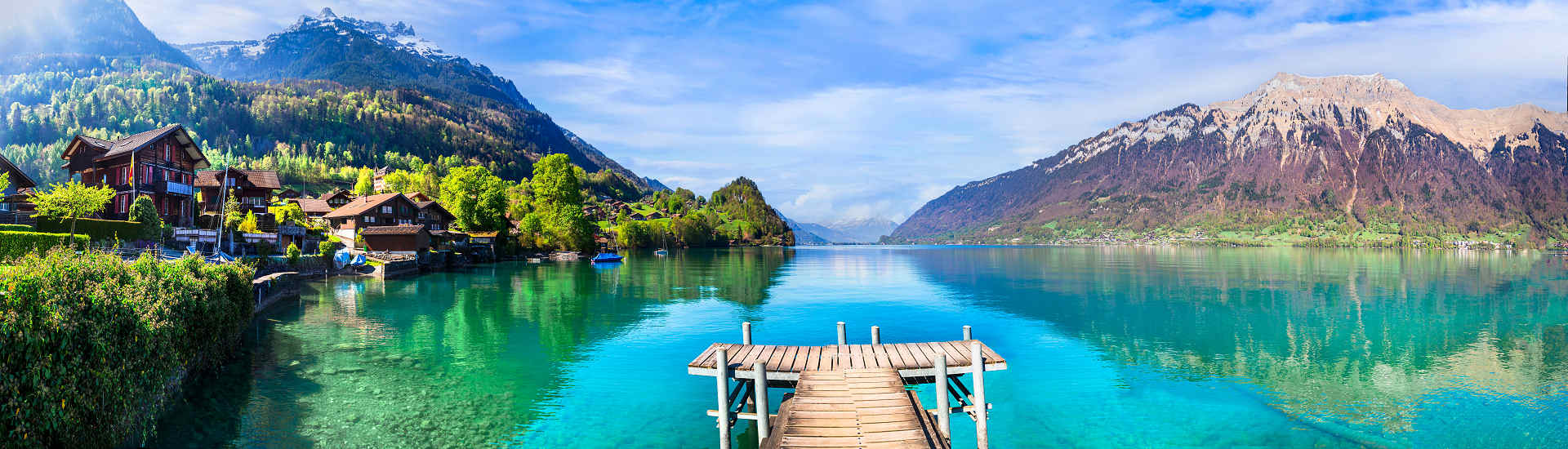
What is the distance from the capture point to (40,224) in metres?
42.0

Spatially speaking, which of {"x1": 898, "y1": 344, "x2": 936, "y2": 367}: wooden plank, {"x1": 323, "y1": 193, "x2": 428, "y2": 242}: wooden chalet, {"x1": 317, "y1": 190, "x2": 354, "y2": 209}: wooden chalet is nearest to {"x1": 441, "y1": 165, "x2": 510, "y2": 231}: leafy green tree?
{"x1": 323, "y1": 193, "x2": 428, "y2": 242}: wooden chalet

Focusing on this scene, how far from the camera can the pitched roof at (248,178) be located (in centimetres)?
8062

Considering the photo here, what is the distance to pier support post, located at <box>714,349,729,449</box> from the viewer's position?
49.4ft

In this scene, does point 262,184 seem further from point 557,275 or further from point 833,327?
point 833,327

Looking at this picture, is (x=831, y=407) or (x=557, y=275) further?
(x=557, y=275)

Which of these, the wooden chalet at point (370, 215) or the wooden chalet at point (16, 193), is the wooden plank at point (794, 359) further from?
the wooden chalet at point (370, 215)

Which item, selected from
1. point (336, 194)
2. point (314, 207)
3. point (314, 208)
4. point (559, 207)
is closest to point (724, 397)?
point (559, 207)

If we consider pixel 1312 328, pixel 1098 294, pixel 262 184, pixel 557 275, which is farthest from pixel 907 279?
pixel 262 184

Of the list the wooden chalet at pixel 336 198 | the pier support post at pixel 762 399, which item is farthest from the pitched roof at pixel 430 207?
the pier support post at pixel 762 399

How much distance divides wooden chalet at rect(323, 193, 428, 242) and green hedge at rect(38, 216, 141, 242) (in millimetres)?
45997

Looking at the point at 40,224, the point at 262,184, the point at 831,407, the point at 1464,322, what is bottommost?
the point at 1464,322

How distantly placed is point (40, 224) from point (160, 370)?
134 ft

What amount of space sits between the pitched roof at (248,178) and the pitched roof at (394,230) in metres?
11.9

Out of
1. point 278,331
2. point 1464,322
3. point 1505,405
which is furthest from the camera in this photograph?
point 1464,322
